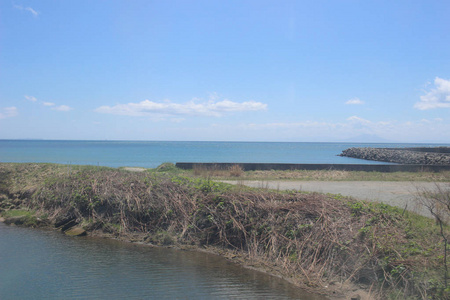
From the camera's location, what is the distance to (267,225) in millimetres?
9805

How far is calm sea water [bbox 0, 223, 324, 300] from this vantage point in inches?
286

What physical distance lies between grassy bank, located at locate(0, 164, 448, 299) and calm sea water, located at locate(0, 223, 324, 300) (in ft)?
2.34

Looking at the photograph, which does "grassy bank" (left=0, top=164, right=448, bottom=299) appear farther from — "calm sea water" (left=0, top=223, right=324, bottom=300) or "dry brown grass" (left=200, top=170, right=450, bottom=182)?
"dry brown grass" (left=200, top=170, right=450, bottom=182)

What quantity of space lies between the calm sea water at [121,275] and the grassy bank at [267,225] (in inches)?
28.1

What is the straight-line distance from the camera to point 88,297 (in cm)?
702

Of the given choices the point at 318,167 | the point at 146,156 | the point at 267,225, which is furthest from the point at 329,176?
the point at 146,156

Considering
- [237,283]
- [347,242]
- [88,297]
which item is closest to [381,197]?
[347,242]

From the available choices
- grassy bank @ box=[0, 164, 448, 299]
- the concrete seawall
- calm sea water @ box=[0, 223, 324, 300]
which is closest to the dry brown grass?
the concrete seawall

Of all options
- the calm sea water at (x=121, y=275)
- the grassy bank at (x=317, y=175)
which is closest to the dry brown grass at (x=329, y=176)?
the grassy bank at (x=317, y=175)

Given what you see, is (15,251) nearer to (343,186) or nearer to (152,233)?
(152,233)

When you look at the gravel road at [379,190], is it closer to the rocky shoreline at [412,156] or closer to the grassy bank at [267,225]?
the grassy bank at [267,225]

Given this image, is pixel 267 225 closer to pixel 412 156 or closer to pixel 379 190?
pixel 379 190

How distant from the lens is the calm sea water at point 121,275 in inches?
286

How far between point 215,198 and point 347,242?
4349 millimetres
